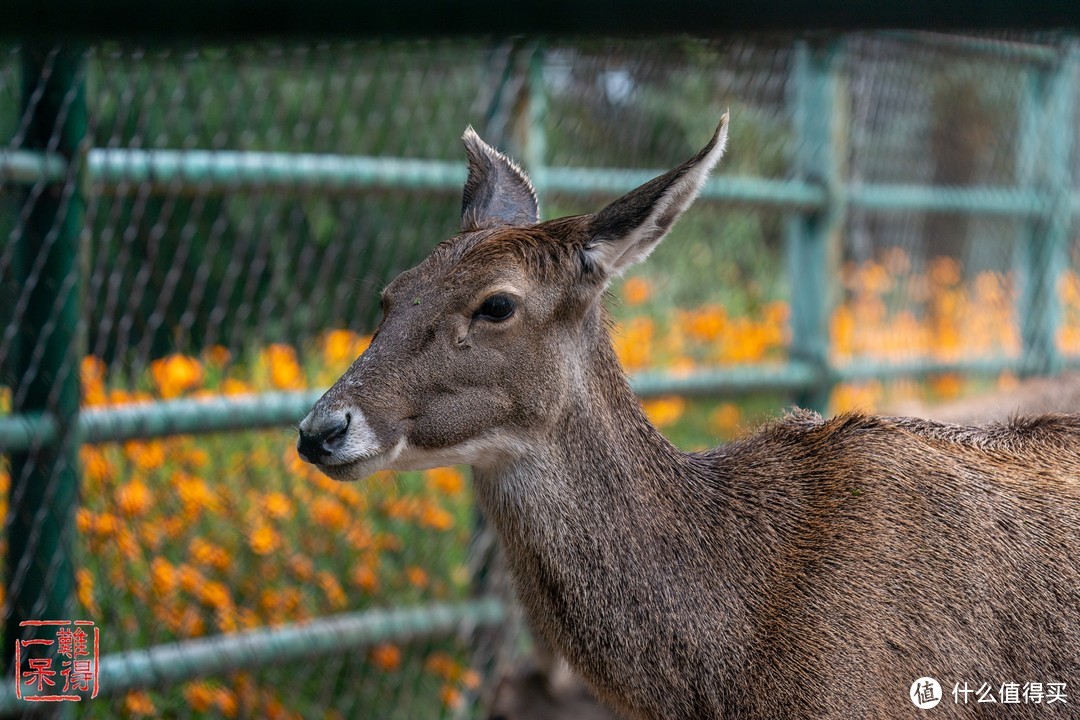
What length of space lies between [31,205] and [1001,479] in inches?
122

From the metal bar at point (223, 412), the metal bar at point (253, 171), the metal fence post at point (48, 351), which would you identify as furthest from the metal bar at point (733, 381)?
the metal fence post at point (48, 351)

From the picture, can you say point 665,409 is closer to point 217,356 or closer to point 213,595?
point 217,356

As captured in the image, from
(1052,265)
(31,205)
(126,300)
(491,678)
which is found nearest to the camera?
(31,205)

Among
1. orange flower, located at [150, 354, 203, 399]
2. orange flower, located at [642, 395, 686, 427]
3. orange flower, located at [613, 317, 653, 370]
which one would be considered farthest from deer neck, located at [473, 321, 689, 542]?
orange flower, located at [613, 317, 653, 370]

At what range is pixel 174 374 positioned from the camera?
15.3 feet

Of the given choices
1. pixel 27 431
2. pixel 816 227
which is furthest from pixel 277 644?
pixel 816 227

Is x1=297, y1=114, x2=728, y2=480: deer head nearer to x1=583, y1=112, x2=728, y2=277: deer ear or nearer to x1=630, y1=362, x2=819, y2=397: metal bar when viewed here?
x1=583, y1=112, x2=728, y2=277: deer ear

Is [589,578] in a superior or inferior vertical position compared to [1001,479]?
inferior

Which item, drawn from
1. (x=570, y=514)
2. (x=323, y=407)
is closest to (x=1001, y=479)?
(x=570, y=514)

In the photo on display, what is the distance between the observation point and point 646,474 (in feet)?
10.3

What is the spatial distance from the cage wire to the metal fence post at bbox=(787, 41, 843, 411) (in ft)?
0.10

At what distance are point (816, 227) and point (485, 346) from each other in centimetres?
372

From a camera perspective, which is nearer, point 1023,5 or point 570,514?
point 1023,5

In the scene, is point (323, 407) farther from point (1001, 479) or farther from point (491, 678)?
point (491, 678)
